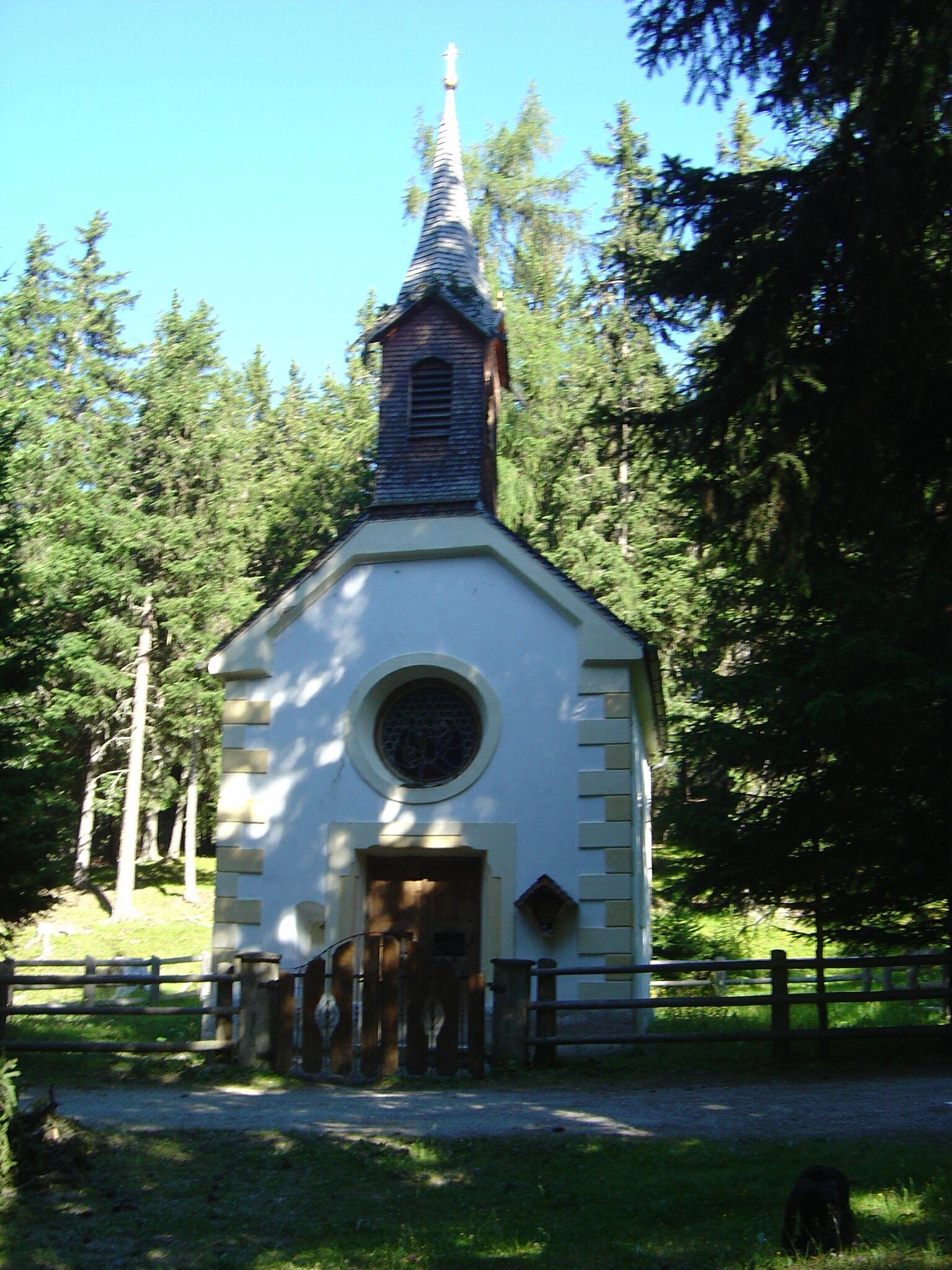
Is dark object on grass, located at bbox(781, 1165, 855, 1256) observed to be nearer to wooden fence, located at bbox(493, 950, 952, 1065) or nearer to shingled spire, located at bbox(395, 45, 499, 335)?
wooden fence, located at bbox(493, 950, 952, 1065)

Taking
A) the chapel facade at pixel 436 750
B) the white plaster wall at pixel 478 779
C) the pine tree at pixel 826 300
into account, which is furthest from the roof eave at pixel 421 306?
the pine tree at pixel 826 300

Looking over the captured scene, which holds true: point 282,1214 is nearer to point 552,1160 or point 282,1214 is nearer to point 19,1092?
point 552,1160

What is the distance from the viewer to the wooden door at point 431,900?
45.5 ft

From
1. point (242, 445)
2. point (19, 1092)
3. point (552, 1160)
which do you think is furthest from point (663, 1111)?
point (242, 445)

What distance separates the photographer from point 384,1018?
11.0 metres

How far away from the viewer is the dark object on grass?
541 centimetres

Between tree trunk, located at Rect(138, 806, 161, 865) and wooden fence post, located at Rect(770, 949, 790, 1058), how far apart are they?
30.0m

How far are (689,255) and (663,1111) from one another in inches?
232

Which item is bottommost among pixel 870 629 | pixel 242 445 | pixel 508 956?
pixel 508 956

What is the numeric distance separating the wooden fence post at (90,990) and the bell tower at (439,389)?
9.67 metres

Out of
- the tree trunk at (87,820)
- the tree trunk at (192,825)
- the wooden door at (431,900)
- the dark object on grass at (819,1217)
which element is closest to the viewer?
the dark object on grass at (819,1217)

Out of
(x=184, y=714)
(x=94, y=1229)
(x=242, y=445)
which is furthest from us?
(x=242, y=445)

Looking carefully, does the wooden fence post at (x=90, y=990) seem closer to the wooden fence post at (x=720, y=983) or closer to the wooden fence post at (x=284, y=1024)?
the wooden fence post at (x=720, y=983)

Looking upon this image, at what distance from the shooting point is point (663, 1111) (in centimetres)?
880
